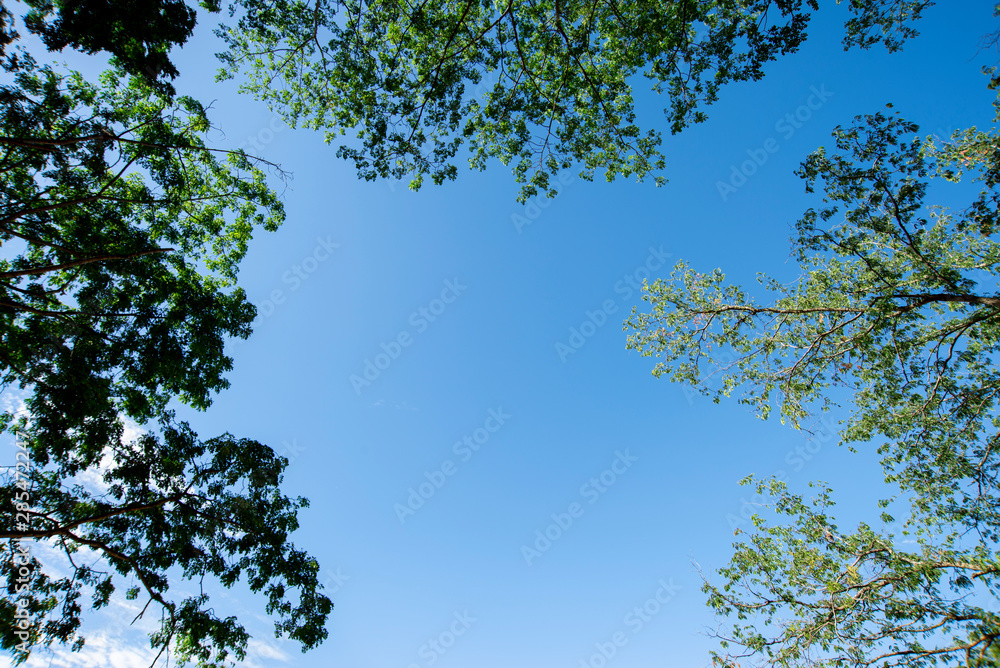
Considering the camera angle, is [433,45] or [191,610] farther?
[433,45]

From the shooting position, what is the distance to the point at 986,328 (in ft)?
27.7

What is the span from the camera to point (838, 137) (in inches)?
303

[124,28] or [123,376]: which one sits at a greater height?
[124,28]

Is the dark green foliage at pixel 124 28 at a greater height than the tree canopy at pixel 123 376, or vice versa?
the dark green foliage at pixel 124 28

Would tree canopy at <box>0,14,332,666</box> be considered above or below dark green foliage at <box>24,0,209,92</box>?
below

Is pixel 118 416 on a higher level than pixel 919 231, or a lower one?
lower

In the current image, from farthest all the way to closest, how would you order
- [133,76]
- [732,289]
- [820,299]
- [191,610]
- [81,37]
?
[732,289], [820,299], [133,76], [191,610], [81,37]

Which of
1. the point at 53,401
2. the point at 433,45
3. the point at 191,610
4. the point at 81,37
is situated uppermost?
the point at 433,45

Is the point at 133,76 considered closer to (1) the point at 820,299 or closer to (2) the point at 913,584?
(1) the point at 820,299

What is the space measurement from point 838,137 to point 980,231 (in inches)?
128

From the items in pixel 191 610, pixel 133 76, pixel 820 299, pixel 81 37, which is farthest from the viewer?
pixel 820 299

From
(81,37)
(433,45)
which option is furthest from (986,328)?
(81,37)

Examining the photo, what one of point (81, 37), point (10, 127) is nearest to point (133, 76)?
point (81, 37)

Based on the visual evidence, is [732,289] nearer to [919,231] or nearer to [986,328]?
[919,231]
